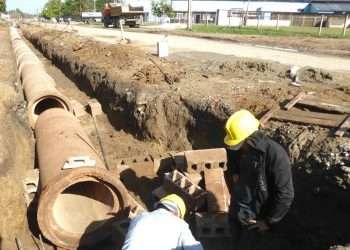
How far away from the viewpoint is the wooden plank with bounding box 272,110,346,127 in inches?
222

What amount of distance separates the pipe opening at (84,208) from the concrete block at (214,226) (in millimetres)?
1279

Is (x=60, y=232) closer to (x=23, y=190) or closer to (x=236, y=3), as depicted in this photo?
(x=23, y=190)

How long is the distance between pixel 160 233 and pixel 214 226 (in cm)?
217

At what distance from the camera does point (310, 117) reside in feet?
19.4

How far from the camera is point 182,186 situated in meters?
5.54

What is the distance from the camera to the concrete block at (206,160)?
19.0 feet

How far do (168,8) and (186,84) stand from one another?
188 ft

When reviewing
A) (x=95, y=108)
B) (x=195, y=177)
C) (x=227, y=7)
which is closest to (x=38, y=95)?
(x=95, y=108)

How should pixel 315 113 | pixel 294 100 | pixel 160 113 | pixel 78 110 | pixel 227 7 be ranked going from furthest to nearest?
pixel 227 7, pixel 78 110, pixel 160 113, pixel 294 100, pixel 315 113

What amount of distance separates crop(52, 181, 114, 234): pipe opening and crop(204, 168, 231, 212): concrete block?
54.8 inches

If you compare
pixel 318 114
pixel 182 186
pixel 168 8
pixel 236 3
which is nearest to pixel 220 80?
pixel 318 114

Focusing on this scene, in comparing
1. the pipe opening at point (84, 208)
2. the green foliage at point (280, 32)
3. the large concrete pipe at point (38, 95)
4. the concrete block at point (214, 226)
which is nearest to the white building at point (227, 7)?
the green foliage at point (280, 32)

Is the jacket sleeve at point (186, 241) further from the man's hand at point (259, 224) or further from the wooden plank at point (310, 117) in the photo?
the wooden plank at point (310, 117)

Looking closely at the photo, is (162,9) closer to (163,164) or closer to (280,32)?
(280,32)
